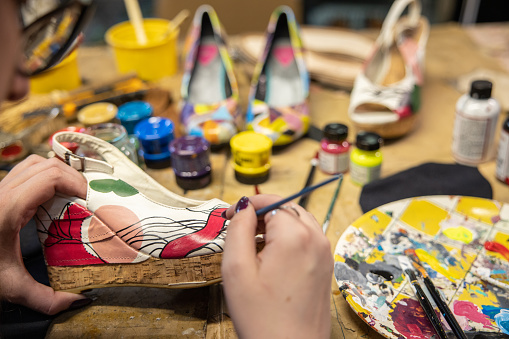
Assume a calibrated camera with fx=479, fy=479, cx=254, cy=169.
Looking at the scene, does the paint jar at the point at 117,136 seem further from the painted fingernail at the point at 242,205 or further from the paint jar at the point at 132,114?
the painted fingernail at the point at 242,205

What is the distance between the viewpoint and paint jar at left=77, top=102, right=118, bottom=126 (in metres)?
1.09

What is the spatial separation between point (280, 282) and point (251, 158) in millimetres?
490

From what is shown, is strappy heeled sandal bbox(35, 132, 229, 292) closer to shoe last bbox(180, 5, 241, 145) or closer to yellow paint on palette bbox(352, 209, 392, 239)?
yellow paint on palette bbox(352, 209, 392, 239)

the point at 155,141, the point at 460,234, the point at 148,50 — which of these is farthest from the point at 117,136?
the point at 460,234

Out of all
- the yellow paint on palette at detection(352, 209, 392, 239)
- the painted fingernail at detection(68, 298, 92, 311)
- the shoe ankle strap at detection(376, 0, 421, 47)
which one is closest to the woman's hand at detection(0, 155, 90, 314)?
the painted fingernail at detection(68, 298, 92, 311)

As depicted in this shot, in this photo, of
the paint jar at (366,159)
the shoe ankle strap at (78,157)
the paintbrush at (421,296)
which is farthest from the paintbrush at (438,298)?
the shoe ankle strap at (78,157)

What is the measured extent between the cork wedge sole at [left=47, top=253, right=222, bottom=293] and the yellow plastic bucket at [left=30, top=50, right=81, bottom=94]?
0.75 metres

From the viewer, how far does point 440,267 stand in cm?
75

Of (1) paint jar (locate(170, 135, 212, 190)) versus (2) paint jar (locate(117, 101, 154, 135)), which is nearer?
(1) paint jar (locate(170, 135, 212, 190))

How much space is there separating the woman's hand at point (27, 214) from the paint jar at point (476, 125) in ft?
2.50

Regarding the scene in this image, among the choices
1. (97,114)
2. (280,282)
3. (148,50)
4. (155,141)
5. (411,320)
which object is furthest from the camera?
(148,50)

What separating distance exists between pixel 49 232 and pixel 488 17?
2142 millimetres

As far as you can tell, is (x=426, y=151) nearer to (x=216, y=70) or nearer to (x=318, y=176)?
(x=318, y=176)

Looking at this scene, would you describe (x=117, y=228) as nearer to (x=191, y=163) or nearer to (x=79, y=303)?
(x=79, y=303)
